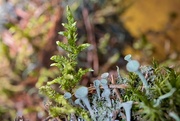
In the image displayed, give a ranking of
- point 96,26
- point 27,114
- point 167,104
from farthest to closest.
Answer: point 96,26, point 27,114, point 167,104

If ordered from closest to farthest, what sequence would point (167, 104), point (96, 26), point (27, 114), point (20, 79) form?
point (167, 104) < point (27, 114) < point (20, 79) < point (96, 26)

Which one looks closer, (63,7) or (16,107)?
(16,107)

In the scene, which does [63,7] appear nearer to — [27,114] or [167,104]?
[27,114]

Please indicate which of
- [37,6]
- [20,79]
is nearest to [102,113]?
[20,79]

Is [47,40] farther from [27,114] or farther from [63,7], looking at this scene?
[27,114]

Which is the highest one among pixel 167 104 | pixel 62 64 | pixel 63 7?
pixel 63 7

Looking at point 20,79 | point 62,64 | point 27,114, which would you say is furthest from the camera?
point 20,79

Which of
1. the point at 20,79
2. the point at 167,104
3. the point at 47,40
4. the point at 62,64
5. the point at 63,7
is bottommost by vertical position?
the point at 167,104

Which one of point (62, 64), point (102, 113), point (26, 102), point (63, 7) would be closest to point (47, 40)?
point (63, 7)

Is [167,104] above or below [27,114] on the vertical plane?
below
